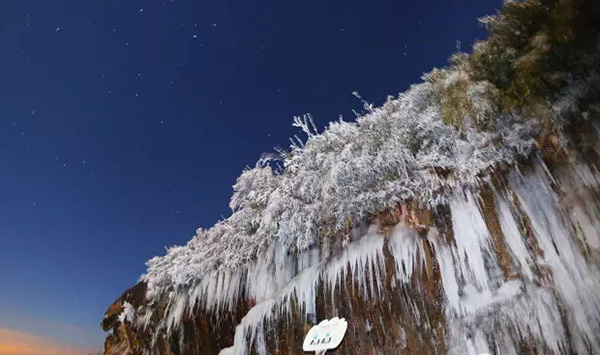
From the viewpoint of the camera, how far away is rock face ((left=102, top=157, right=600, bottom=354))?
3414mm

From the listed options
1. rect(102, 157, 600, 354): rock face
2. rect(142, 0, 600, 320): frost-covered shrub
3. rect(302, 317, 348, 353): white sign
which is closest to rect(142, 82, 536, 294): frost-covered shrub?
rect(142, 0, 600, 320): frost-covered shrub

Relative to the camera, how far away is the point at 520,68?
3824 millimetres

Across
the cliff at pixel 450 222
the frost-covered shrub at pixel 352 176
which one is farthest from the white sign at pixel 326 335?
the frost-covered shrub at pixel 352 176

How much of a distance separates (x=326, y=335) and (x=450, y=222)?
2020 mm

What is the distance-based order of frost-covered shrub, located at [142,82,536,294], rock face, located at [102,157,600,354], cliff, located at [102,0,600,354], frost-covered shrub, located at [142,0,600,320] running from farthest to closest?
frost-covered shrub, located at [142,82,536,294], frost-covered shrub, located at [142,0,600,320], cliff, located at [102,0,600,354], rock face, located at [102,157,600,354]

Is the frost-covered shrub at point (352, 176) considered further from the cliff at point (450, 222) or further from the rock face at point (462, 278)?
the rock face at point (462, 278)

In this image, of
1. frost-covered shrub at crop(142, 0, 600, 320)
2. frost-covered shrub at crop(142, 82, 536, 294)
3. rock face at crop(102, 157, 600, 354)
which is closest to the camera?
rock face at crop(102, 157, 600, 354)

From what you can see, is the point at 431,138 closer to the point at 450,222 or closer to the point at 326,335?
the point at 450,222

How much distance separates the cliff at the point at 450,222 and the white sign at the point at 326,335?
171 mm

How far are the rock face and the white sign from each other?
0.17 metres

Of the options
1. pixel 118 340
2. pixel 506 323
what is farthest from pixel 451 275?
pixel 118 340

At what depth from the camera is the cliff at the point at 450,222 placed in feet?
11.6

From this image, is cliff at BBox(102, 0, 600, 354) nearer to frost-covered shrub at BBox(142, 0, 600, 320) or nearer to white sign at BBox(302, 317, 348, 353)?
frost-covered shrub at BBox(142, 0, 600, 320)

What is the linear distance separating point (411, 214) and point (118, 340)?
697 cm
